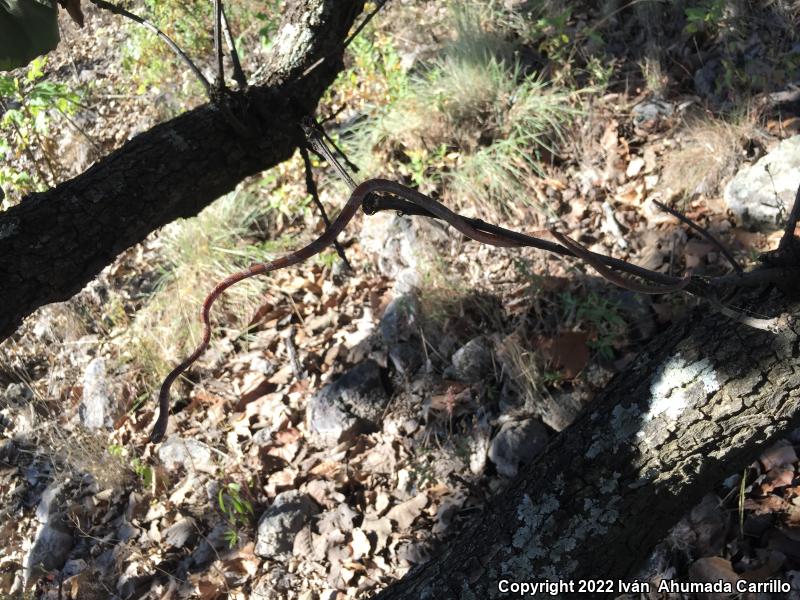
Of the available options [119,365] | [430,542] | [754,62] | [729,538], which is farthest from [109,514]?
[754,62]

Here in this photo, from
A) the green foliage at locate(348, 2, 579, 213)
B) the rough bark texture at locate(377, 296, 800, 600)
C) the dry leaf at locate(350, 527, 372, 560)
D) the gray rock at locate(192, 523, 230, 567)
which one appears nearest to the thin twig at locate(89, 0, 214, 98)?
the rough bark texture at locate(377, 296, 800, 600)

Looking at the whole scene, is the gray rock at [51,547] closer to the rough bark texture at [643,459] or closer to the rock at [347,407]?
the rock at [347,407]

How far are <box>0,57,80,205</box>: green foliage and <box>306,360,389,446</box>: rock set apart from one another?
2352 millimetres

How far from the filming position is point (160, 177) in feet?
4.93

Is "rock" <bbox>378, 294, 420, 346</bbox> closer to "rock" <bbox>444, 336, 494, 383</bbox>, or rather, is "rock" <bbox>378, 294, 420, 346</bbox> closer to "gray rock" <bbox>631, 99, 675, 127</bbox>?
"rock" <bbox>444, 336, 494, 383</bbox>

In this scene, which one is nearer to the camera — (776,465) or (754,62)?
(776,465)

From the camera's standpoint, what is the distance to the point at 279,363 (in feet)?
10.6

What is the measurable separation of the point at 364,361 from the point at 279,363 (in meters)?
0.53

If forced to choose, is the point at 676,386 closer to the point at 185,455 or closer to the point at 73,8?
the point at 73,8

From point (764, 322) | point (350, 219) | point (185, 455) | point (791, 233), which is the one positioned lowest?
point (185, 455)

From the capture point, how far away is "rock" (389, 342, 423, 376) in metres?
2.87

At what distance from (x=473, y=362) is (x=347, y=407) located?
0.58 metres

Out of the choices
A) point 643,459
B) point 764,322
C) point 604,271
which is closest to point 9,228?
point 604,271

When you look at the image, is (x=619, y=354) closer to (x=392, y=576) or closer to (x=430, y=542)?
(x=430, y=542)
